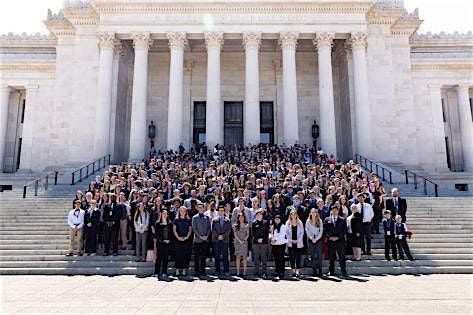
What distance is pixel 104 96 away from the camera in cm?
2831

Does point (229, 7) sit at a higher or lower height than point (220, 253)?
higher

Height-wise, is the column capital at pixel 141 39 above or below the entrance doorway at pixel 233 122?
above

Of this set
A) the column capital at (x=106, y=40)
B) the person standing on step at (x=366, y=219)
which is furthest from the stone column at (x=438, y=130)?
the column capital at (x=106, y=40)

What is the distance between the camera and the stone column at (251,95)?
90.9ft

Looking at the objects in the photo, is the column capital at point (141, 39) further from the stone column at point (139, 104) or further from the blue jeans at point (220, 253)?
the blue jeans at point (220, 253)

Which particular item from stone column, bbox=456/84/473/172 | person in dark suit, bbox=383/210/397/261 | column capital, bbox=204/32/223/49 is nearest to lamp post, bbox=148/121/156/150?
column capital, bbox=204/32/223/49

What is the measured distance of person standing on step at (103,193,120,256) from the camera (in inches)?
490

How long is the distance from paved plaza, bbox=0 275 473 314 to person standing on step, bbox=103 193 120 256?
1.67m

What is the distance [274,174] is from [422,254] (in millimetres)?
7775

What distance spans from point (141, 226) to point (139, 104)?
58.7ft

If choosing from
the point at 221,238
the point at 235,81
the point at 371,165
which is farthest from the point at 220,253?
the point at 235,81

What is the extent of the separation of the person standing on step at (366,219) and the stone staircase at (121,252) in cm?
37

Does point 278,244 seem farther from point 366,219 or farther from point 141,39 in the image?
point 141,39

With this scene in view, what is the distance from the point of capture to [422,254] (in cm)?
1264
